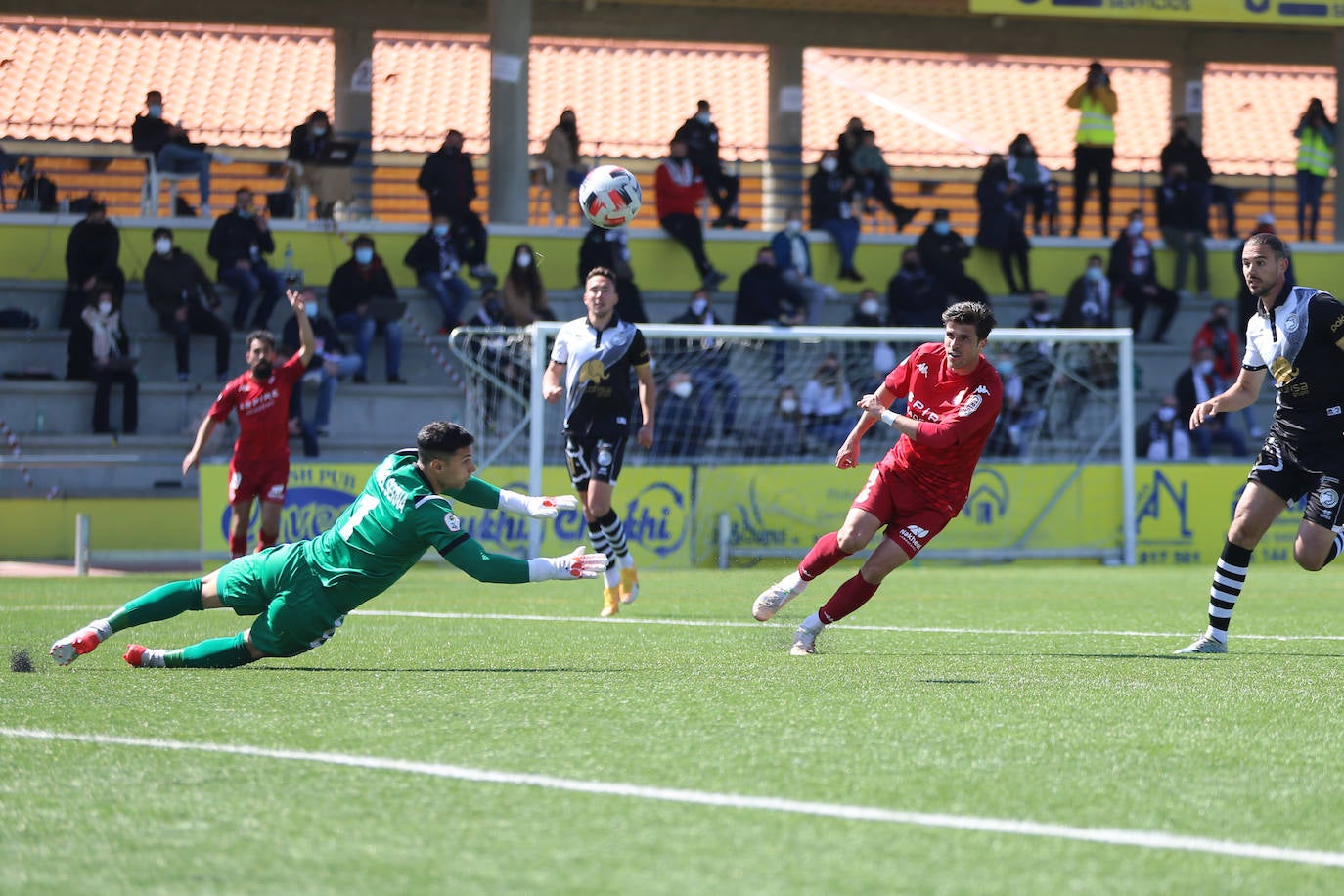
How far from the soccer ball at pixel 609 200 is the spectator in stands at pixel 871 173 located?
1152 cm

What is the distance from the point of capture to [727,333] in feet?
59.0

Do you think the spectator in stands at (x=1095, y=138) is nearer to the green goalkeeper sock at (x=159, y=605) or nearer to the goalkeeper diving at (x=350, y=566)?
the goalkeeper diving at (x=350, y=566)

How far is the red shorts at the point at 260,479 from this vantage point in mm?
13211

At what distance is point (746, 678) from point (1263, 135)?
106 ft

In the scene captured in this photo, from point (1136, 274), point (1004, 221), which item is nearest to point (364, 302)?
point (1004, 221)

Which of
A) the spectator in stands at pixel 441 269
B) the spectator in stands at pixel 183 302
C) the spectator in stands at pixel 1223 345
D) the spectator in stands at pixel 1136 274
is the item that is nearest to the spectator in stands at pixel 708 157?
the spectator in stands at pixel 441 269

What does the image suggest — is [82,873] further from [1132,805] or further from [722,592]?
[722,592]

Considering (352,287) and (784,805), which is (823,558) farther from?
(352,287)

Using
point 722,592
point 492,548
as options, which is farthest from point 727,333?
point 722,592

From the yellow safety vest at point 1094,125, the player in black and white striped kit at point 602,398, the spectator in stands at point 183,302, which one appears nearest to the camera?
the player in black and white striped kit at point 602,398

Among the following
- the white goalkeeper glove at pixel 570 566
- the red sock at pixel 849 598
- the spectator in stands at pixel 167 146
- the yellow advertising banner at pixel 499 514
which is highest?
the spectator in stands at pixel 167 146

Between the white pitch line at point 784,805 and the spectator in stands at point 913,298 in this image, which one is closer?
the white pitch line at point 784,805

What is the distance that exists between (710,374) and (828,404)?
4.61ft

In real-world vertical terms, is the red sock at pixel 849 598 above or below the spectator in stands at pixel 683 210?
below
